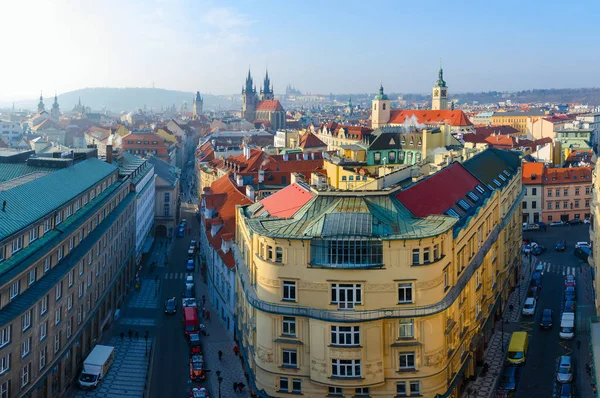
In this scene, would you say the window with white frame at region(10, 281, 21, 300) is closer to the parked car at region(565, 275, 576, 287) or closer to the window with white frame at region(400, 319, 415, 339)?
the window with white frame at region(400, 319, 415, 339)

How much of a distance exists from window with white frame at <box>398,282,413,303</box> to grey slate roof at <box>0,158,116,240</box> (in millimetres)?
19967

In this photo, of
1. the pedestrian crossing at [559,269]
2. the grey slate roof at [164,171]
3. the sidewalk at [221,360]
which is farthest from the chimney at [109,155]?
the pedestrian crossing at [559,269]

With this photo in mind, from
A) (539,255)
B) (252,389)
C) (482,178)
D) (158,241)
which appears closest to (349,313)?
(252,389)

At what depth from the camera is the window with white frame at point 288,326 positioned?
37.1 metres

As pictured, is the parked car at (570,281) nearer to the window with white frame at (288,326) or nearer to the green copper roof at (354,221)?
the green copper roof at (354,221)

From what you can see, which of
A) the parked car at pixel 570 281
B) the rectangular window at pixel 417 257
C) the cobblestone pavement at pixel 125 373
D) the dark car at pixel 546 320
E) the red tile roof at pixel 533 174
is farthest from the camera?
the red tile roof at pixel 533 174

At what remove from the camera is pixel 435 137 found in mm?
85500

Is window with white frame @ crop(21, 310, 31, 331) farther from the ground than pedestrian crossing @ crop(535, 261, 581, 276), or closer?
farther from the ground

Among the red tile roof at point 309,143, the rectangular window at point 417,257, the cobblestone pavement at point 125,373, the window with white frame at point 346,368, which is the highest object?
the red tile roof at point 309,143

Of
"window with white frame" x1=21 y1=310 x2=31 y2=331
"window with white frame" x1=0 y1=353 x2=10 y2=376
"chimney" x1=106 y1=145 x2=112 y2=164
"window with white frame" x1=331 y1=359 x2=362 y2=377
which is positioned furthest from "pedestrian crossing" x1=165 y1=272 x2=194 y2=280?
"window with white frame" x1=331 y1=359 x2=362 y2=377

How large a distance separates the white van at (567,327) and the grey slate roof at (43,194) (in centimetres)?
3654

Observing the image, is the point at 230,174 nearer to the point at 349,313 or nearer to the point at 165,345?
the point at 165,345

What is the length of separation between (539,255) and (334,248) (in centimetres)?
5277

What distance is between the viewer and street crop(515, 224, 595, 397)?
150 feet
